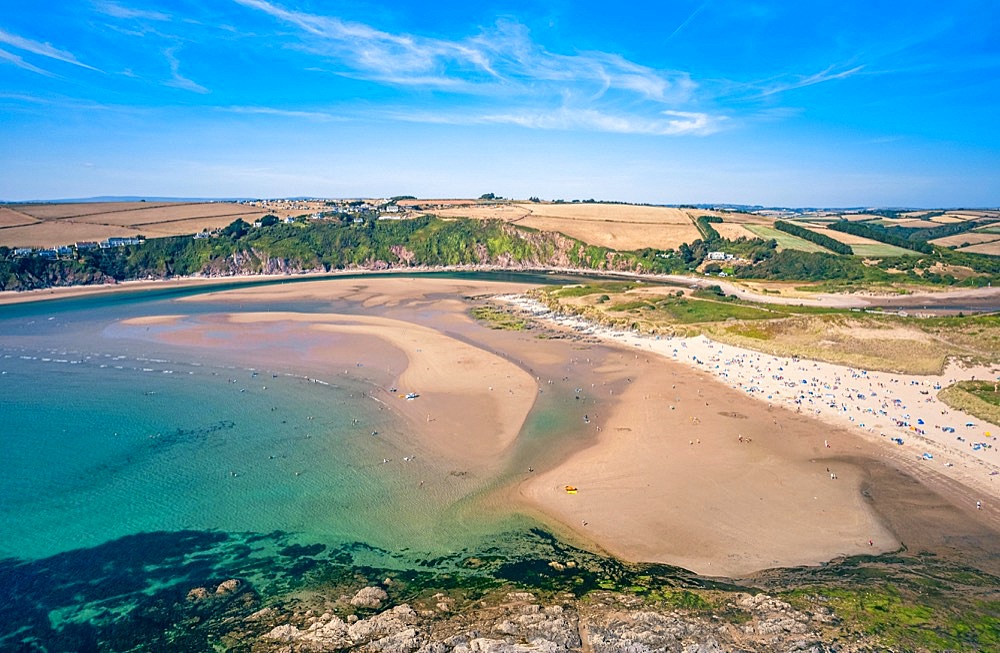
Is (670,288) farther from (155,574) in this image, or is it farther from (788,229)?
(155,574)

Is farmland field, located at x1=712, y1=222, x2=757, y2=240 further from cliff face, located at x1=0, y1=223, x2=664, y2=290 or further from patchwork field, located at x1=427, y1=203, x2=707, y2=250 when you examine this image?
cliff face, located at x1=0, y1=223, x2=664, y2=290

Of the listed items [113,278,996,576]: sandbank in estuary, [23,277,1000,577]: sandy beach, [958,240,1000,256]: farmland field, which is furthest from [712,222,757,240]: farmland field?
[113,278,996,576]: sandbank in estuary

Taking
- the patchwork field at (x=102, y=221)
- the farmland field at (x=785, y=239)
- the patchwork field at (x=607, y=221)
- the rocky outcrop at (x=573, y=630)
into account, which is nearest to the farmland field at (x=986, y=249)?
the farmland field at (x=785, y=239)

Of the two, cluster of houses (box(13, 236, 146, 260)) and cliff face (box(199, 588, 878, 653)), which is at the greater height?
cluster of houses (box(13, 236, 146, 260))

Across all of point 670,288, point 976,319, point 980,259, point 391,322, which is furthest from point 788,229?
point 391,322

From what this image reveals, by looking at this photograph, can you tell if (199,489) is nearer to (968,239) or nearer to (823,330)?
(823,330)

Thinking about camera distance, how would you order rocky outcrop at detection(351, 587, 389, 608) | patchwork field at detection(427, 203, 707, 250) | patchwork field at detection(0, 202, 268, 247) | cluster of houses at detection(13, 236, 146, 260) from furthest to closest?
1. patchwork field at detection(427, 203, 707, 250)
2. patchwork field at detection(0, 202, 268, 247)
3. cluster of houses at detection(13, 236, 146, 260)
4. rocky outcrop at detection(351, 587, 389, 608)
